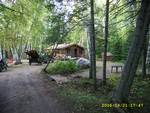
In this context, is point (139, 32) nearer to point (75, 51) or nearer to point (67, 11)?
point (67, 11)

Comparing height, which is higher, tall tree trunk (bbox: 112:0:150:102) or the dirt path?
tall tree trunk (bbox: 112:0:150:102)

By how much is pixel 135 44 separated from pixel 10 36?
2006cm

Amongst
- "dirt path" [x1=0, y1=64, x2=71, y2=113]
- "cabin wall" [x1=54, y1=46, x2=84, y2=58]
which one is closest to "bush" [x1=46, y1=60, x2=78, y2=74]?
"dirt path" [x1=0, y1=64, x2=71, y2=113]

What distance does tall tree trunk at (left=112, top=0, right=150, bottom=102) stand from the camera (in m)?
6.14

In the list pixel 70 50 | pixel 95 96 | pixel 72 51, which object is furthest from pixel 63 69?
pixel 72 51

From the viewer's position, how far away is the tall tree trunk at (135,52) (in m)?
6.14

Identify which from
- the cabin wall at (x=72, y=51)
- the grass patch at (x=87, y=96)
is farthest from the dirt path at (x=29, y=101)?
the cabin wall at (x=72, y=51)

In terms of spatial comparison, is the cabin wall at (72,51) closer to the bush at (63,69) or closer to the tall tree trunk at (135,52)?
the bush at (63,69)

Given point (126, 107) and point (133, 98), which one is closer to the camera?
point (126, 107)

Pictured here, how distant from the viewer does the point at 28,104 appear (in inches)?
283

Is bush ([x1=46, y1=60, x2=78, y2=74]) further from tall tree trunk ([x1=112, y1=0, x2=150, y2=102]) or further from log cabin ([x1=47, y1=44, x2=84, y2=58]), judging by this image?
log cabin ([x1=47, y1=44, x2=84, y2=58])

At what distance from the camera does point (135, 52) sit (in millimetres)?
6273

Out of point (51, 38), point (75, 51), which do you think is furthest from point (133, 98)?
point (75, 51)

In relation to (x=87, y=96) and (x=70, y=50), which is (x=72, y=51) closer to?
(x=70, y=50)
